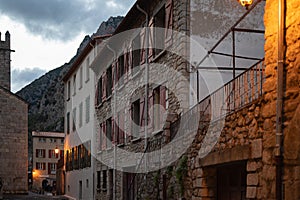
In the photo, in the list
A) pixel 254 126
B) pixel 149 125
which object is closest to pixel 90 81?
pixel 149 125

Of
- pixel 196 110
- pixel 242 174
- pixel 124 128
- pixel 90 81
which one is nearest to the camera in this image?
pixel 242 174

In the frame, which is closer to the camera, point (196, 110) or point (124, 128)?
point (196, 110)

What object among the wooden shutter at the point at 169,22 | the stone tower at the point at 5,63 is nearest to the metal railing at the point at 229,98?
the wooden shutter at the point at 169,22

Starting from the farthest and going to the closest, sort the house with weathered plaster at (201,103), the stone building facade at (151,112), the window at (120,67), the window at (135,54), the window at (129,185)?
the window at (120,67) → the window at (135,54) → the window at (129,185) → the stone building facade at (151,112) → the house with weathered plaster at (201,103)

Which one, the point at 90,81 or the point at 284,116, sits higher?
the point at 90,81

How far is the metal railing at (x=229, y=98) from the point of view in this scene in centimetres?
824

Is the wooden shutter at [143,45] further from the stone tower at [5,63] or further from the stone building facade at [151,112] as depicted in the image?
the stone tower at [5,63]

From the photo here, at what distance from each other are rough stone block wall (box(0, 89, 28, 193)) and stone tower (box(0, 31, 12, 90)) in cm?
913

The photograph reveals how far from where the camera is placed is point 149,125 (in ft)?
52.2

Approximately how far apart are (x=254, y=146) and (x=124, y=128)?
12.5 meters

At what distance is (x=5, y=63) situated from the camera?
154ft

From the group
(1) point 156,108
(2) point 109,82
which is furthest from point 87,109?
(1) point 156,108

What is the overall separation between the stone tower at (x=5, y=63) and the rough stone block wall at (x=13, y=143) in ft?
30.0

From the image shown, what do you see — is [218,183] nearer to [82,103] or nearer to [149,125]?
[149,125]
